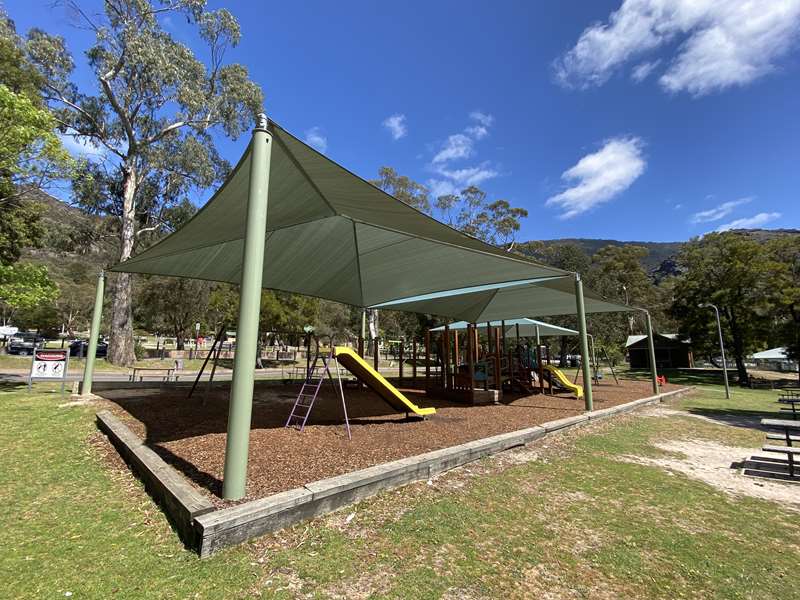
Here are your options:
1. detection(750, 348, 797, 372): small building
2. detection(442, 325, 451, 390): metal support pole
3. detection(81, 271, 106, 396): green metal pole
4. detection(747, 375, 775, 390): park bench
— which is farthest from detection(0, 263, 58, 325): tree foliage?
detection(750, 348, 797, 372): small building

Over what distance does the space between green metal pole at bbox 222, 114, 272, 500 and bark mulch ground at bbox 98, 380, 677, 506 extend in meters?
0.27

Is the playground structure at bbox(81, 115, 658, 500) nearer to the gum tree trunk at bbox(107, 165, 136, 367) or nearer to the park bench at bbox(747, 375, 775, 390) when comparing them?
the gum tree trunk at bbox(107, 165, 136, 367)

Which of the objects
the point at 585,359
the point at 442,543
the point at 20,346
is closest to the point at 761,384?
the point at 585,359

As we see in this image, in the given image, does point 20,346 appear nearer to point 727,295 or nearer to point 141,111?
point 141,111

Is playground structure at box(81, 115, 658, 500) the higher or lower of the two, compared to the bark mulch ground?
higher

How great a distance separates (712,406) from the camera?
482 inches

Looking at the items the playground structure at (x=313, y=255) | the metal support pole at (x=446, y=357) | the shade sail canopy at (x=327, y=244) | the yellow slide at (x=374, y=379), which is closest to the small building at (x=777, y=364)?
the metal support pole at (x=446, y=357)

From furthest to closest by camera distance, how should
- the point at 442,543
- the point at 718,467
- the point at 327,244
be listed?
the point at 327,244, the point at 718,467, the point at 442,543

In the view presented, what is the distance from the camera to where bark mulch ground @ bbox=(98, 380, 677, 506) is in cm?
400

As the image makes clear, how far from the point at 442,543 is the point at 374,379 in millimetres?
4174

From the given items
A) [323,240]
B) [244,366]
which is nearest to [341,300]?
[323,240]

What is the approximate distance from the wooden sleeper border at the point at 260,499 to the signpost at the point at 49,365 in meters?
5.85

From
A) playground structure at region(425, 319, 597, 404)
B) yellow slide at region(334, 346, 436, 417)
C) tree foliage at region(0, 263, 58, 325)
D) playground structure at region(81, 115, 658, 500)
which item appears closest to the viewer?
playground structure at region(81, 115, 658, 500)

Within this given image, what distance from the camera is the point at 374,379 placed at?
7.01 meters
